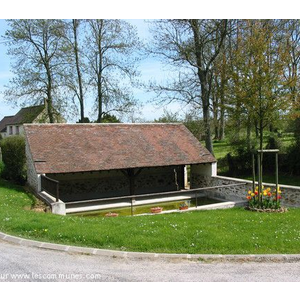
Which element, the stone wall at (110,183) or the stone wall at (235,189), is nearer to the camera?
the stone wall at (235,189)

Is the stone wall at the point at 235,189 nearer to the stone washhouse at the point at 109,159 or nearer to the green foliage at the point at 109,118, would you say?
the stone washhouse at the point at 109,159

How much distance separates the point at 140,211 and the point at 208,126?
34.3 feet

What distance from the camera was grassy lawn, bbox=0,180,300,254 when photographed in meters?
7.52

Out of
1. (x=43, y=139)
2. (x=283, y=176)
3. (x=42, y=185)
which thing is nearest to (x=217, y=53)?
(x=283, y=176)

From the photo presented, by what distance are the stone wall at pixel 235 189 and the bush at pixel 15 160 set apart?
1004 cm

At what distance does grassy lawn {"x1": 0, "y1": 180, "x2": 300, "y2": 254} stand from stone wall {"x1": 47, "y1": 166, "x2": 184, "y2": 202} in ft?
25.1

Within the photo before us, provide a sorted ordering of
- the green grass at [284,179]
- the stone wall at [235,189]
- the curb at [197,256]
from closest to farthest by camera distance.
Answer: the curb at [197,256] < the stone wall at [235,189] < the green grass at [284,179]

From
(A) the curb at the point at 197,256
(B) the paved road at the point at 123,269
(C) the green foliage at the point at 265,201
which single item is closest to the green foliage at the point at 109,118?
(C) the green foliage at the point at 265,201

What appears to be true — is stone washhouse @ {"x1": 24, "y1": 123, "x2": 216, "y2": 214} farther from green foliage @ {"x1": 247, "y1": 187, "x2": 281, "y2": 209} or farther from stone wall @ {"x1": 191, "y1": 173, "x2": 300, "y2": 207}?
green foliage @ {"x1": 247, "y1": 187, "x2": 281, "y2": 209}

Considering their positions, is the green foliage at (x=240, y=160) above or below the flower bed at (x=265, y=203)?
above

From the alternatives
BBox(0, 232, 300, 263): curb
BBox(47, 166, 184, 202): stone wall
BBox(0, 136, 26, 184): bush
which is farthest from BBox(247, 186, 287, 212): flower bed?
BBox(0, 136, 26, 184): bush

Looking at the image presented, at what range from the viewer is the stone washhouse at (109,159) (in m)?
16.6

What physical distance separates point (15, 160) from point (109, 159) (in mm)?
6746

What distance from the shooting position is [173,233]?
8.14 metres
